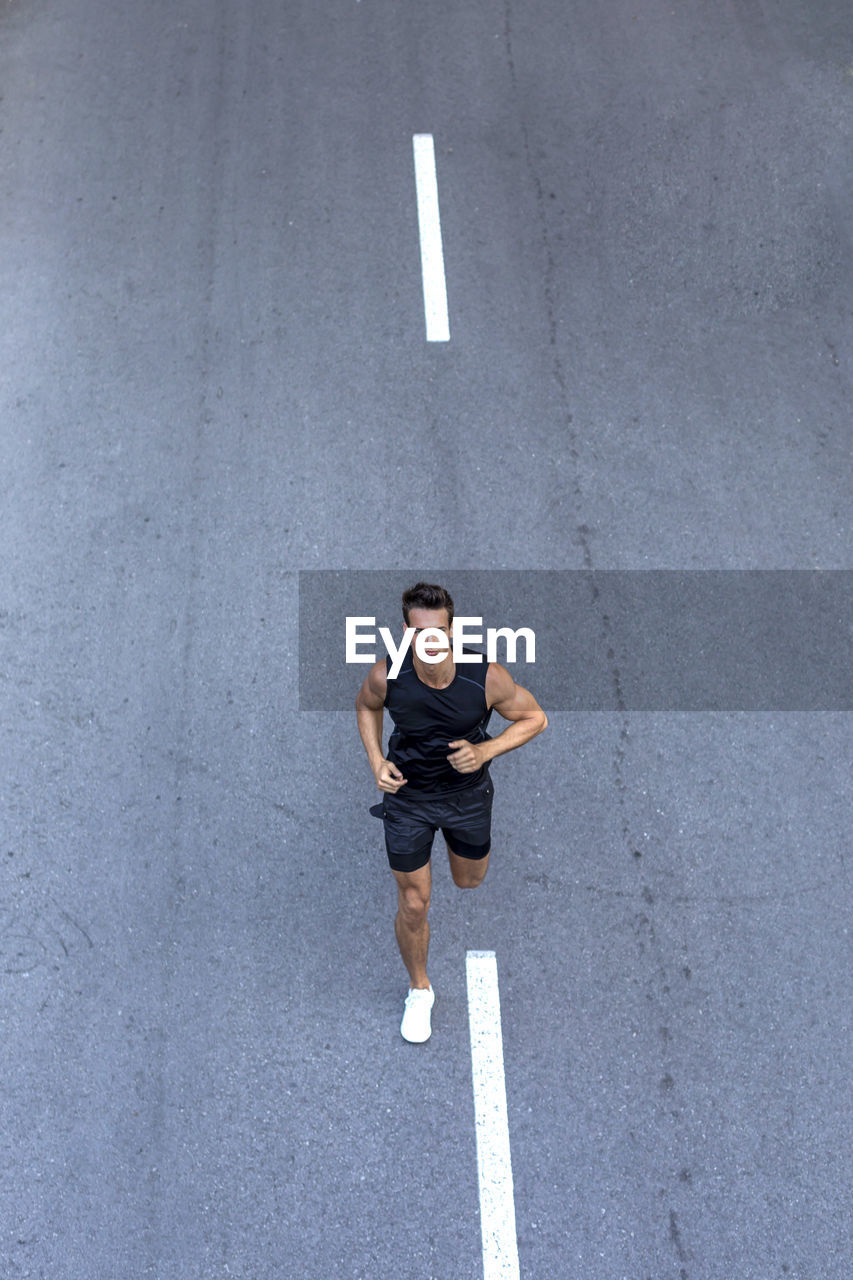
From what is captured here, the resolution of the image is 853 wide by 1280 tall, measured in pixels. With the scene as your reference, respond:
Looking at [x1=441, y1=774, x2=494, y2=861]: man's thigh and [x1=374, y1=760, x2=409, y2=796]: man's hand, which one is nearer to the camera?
[x1=374, y1=760, x2=409, y2=796]: man's hand

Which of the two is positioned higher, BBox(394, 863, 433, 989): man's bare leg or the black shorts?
the black shorts

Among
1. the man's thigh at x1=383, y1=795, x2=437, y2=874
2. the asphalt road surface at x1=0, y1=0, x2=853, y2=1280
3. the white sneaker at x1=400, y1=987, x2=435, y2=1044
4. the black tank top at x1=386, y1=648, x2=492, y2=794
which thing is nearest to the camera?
the black tank top at x1=386, y1=648, x2=492, y2=794

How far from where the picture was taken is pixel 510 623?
650 cm

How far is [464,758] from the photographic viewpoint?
452 centimetres

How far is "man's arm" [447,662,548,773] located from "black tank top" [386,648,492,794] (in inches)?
1.9

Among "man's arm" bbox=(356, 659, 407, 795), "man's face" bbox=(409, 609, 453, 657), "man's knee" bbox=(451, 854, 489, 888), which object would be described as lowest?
"man's knee" bbox=(451, 854, 489, 888)

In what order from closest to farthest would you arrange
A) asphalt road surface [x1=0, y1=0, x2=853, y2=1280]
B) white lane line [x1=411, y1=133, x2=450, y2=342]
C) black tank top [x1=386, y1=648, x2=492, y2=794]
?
black tank top [x1=386, y1=648, x2=492, y2=794]
asphalt road surface [x1=0, y1=0, x2=853, y2=1280]
white lane line [x1=411, y1=133, x2=450, y2=342]

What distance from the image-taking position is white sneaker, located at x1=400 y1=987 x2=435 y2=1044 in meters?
5.14

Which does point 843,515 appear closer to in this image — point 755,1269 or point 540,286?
point 540,286

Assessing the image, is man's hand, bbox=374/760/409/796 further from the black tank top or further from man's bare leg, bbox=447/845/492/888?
man's bare leg, bbox=447/845/492/888

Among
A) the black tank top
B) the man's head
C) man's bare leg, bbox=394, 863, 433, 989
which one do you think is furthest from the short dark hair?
man's bare leg, bbox=394, 863, 433, 989

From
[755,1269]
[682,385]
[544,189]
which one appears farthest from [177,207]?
[755,1269]

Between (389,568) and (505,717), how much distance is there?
2.12 metres

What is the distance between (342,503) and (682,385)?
2.50 meters
